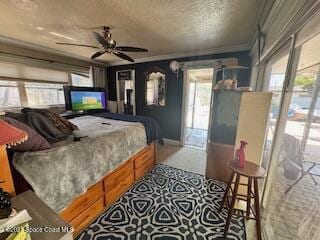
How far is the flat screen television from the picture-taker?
385cm

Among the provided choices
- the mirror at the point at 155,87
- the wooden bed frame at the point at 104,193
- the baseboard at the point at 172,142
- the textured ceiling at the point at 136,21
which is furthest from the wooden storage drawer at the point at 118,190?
the mirror at the point at 155,87

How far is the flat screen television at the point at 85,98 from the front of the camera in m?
3.85

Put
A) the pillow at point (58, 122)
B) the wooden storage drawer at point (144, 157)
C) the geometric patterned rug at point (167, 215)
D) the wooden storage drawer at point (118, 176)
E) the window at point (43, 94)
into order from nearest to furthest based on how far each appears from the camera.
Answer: the geometric patterned rug at point (167, 215) → the pillow at point (58, 122) → the wooden storage drawer at point (118, 176) → the wooden storage drawer at point (144, 157) → the window at point (43, 94)

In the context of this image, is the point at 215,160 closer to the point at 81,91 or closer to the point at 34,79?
the point at 81,91

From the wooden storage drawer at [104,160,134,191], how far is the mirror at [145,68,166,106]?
2.32 meters

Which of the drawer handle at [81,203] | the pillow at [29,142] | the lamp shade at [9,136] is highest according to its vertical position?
the lamp shade at [9,136]

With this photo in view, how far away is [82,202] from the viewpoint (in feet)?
5.15

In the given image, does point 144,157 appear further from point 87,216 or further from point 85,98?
point 85,98

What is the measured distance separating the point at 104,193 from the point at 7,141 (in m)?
1.34

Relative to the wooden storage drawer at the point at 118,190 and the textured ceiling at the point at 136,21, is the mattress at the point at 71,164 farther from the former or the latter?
the textured ceiling at the point at 136,21

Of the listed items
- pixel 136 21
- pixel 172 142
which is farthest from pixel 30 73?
pixel 172 142

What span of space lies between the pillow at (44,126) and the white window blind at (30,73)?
2.30m

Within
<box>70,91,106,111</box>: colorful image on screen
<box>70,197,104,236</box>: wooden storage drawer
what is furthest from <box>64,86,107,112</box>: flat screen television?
<box>70,197,104,236</box>: wooden storage drawer

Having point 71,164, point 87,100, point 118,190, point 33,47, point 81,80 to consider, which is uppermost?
point 33,47
